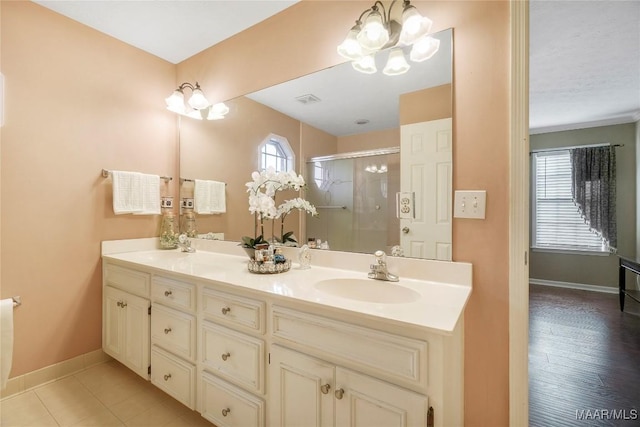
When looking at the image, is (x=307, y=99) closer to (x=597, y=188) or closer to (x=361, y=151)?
(x=361, y=151)

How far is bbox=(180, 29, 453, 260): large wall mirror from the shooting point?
126 cm

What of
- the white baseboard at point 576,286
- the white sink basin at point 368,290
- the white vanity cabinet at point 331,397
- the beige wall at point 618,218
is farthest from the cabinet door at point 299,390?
the white baseboard at point 576,286

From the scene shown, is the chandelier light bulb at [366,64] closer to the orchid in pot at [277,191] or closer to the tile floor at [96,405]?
the orchid in pot at [277,191]

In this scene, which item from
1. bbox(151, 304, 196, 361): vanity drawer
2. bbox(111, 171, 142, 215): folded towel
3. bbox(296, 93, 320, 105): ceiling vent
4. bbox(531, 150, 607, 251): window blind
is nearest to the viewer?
bbox(151, 304, 196, 361): vanity drawer

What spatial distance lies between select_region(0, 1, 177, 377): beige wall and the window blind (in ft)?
17.3

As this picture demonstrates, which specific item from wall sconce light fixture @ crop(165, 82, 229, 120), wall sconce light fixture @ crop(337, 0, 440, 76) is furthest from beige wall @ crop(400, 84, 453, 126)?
wall sconce light fixture @ crop(165, 82, 229, 120)

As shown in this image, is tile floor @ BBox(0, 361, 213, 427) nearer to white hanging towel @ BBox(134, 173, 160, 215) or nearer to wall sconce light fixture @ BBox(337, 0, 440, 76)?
white hanging towel @ BBox(134, 173, 160, 215)

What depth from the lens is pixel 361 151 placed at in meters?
1.50

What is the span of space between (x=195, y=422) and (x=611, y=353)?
3037 mm

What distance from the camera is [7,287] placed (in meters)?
1.58

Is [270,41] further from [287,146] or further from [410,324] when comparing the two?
[410,324]

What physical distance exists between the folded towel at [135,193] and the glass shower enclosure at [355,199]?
1.27 meters

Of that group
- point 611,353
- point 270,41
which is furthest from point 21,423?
point 611,353

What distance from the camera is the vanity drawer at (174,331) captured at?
53.4 inches
